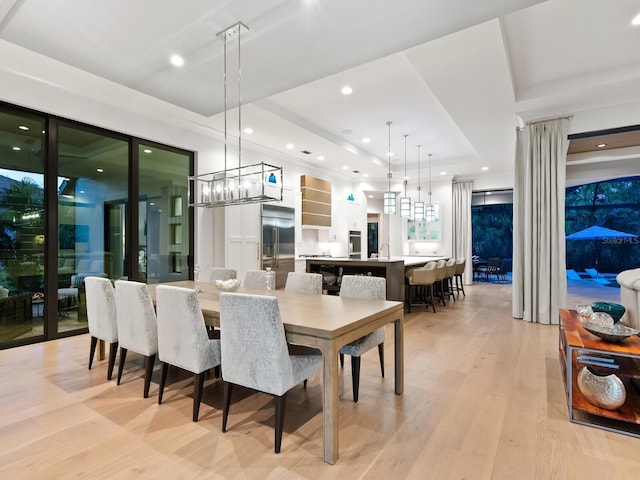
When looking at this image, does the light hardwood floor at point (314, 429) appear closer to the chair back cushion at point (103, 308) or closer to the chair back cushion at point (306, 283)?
the chair back cushion at point (103, 308)

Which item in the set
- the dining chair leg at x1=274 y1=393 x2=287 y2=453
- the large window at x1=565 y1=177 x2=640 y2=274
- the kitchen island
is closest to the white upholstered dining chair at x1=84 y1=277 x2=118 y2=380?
the dining chair leg at x1=274 y1=393 x2=287 y2=453

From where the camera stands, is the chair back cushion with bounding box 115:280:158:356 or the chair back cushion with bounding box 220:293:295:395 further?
the chair back cushion with bounding box 115:280:158:356

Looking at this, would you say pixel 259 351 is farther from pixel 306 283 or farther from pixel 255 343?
pixel 306 283

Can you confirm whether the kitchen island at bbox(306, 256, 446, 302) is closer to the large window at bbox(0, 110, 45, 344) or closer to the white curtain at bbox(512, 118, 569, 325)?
the white curtain at bbox(512, 118, 569, 325)

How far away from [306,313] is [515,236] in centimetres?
436

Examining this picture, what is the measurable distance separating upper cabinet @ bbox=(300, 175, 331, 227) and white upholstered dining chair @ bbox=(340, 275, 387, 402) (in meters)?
4.74

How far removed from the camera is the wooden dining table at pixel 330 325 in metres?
1.87

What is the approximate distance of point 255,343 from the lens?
198 centimetres

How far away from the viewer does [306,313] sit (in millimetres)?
2301

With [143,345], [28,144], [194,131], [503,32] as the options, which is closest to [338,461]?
[143,345]

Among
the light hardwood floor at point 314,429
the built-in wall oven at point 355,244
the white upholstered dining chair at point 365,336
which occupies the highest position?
the built-in wall oven at point 355,244

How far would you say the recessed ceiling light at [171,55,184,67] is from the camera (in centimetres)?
329

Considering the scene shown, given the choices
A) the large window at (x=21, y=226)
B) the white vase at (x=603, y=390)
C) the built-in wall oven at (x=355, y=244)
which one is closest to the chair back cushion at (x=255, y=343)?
→ the white vase at (x=603, y=390)

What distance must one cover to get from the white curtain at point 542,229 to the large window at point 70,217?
5351 millimetres
